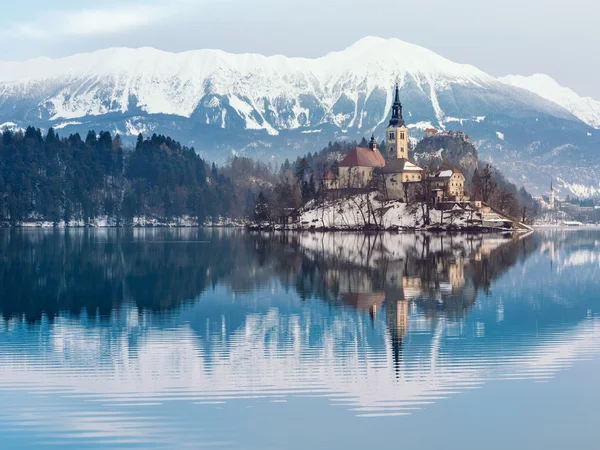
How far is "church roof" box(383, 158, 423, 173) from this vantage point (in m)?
186

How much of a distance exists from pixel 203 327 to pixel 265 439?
58.3 feet

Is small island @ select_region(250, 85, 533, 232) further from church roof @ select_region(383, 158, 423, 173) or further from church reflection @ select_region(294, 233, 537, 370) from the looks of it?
church reflection @ select_region(294, 233, 537, 370)

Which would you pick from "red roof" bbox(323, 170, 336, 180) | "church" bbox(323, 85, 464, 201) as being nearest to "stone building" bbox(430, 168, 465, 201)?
"church" bbox(323, 85, 464, 201)

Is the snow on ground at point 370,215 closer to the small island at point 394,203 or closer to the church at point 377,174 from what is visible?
the small island at point 394,203

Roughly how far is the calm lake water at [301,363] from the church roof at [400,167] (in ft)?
408

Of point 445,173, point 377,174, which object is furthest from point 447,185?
point 377,174

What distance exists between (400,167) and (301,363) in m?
159

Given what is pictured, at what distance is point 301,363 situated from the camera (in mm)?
30875

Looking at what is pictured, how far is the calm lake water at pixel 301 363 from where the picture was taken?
891 inches

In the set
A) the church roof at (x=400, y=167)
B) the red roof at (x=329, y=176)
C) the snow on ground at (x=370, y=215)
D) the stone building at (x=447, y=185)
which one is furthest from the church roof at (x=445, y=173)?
the red roof at (x=329, y=176)

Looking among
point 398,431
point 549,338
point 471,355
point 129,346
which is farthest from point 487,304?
point 398,431

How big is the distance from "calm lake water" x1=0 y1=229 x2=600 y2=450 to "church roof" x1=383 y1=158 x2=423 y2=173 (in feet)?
408

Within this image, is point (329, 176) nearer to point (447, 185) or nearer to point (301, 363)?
point (447, 185)

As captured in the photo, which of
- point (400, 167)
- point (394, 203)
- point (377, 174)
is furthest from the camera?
point (377, 174)
